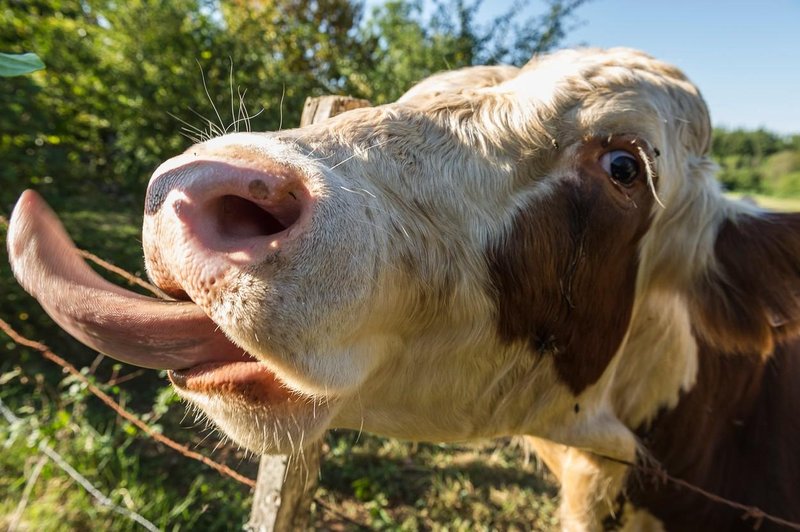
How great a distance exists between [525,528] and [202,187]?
3712mm

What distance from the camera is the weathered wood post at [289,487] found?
6.57ft

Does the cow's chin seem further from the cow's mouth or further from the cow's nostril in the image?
the cow's nostril

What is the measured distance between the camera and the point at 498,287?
1434 millimetres

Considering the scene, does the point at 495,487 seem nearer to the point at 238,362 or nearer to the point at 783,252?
the point at 783,252

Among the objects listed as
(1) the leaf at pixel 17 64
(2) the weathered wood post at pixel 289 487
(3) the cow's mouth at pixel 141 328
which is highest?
(1) the leaf at pixel 17 64

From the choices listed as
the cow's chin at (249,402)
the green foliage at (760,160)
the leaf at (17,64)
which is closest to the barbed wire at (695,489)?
the cow's chin at (249,402)

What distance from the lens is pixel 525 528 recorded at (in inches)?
148

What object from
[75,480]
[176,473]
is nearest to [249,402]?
[75,480]

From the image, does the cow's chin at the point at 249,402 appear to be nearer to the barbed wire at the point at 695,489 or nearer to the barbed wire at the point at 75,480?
the barbed wire at the point at 695,489

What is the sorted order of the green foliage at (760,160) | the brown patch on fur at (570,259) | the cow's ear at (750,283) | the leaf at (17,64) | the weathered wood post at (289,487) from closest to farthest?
the leaf at (17,64), the brown patch on fur at (570,259), the cow's ear at (750,283), the weathered wood post at (289,487), the green foliage at (760,160)

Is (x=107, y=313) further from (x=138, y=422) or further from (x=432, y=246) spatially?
(x=138, y=422)

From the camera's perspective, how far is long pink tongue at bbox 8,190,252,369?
1.04m

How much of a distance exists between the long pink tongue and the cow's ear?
174 cm

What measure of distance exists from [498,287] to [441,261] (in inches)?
8.6
